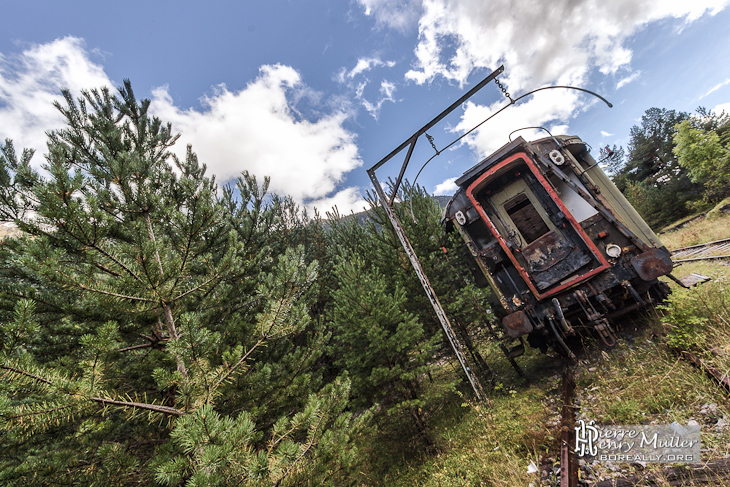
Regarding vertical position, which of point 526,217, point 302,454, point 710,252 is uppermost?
point 526,217

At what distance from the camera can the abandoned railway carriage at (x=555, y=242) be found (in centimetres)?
566

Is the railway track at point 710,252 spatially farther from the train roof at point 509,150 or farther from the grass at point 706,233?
the train roof at point 509,150

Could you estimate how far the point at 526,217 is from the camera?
7.27 metres

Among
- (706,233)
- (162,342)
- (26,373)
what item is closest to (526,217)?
(162,342)

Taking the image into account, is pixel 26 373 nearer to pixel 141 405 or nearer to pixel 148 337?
pixel 141 405

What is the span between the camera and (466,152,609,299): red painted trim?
5.80 meters

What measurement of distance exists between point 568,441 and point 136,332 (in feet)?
20.2

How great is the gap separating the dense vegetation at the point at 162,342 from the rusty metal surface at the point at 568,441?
54cm

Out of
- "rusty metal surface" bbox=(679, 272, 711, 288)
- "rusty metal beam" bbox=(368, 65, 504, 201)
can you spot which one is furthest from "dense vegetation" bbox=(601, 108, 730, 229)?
"rusty metal beam" bbox=(368, 65, 504, 201)

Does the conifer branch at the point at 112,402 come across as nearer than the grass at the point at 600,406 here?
Yes

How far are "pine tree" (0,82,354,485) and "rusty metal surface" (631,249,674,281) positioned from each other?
5.97 metres

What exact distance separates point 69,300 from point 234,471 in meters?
3.50

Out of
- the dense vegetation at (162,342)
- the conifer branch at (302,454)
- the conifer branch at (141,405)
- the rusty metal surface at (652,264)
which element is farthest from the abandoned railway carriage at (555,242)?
the conifer branch at (141,405)

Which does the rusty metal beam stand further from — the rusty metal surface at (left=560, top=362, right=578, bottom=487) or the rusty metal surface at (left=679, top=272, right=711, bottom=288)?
the rusty metal surface at (left=679, top=272, right=711, bottom=288)
